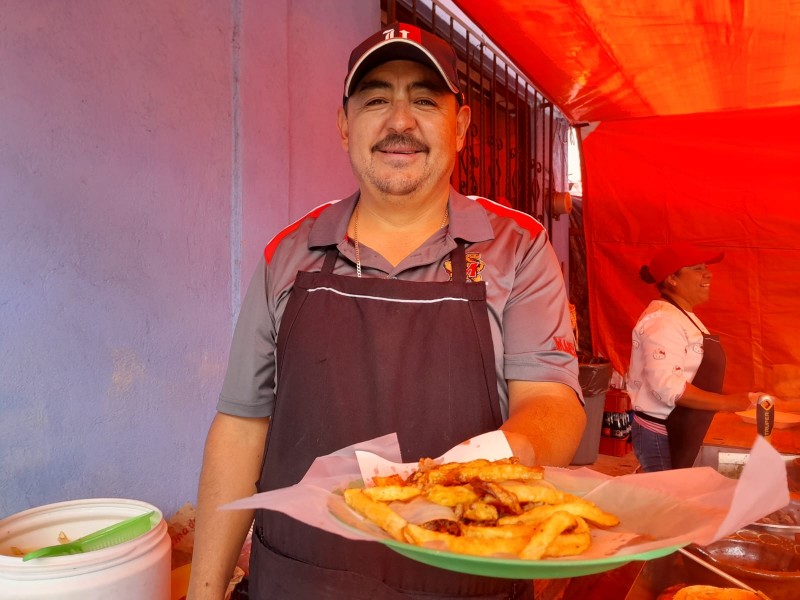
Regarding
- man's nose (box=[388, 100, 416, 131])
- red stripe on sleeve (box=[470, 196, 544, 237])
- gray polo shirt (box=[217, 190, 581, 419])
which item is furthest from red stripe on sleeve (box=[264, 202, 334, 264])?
red stripe on sleeve (box=[470, 196, 544, 237])

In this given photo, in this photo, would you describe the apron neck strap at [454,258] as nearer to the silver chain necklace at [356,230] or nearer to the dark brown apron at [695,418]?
the silver chain necklace at [356,230]

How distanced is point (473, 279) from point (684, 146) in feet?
12.7

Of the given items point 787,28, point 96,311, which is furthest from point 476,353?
point 787,28

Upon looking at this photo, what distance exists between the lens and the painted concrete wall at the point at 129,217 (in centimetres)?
209

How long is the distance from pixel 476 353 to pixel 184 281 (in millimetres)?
1566

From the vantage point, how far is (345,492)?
42.1 inches

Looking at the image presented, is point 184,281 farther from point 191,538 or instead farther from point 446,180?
point 446,180

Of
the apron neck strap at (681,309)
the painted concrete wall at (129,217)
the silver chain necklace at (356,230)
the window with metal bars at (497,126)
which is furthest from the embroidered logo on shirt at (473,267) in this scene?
the apron neck strap at (681,309)

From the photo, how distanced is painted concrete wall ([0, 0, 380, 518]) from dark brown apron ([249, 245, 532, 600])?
3.14 ft

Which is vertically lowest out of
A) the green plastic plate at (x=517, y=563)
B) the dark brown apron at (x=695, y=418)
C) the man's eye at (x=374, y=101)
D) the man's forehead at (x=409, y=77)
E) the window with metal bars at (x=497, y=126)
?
the dark brown apron at (x=695, y=418)

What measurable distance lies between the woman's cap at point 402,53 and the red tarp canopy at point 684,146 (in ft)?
4.62

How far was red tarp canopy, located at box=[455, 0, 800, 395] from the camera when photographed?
125 inches

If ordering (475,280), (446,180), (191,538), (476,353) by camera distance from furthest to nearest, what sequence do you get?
1. (191,538)
2. (446,180)
3. (475,280)
4. (476,353)

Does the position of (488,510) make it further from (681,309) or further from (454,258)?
(681,309)
